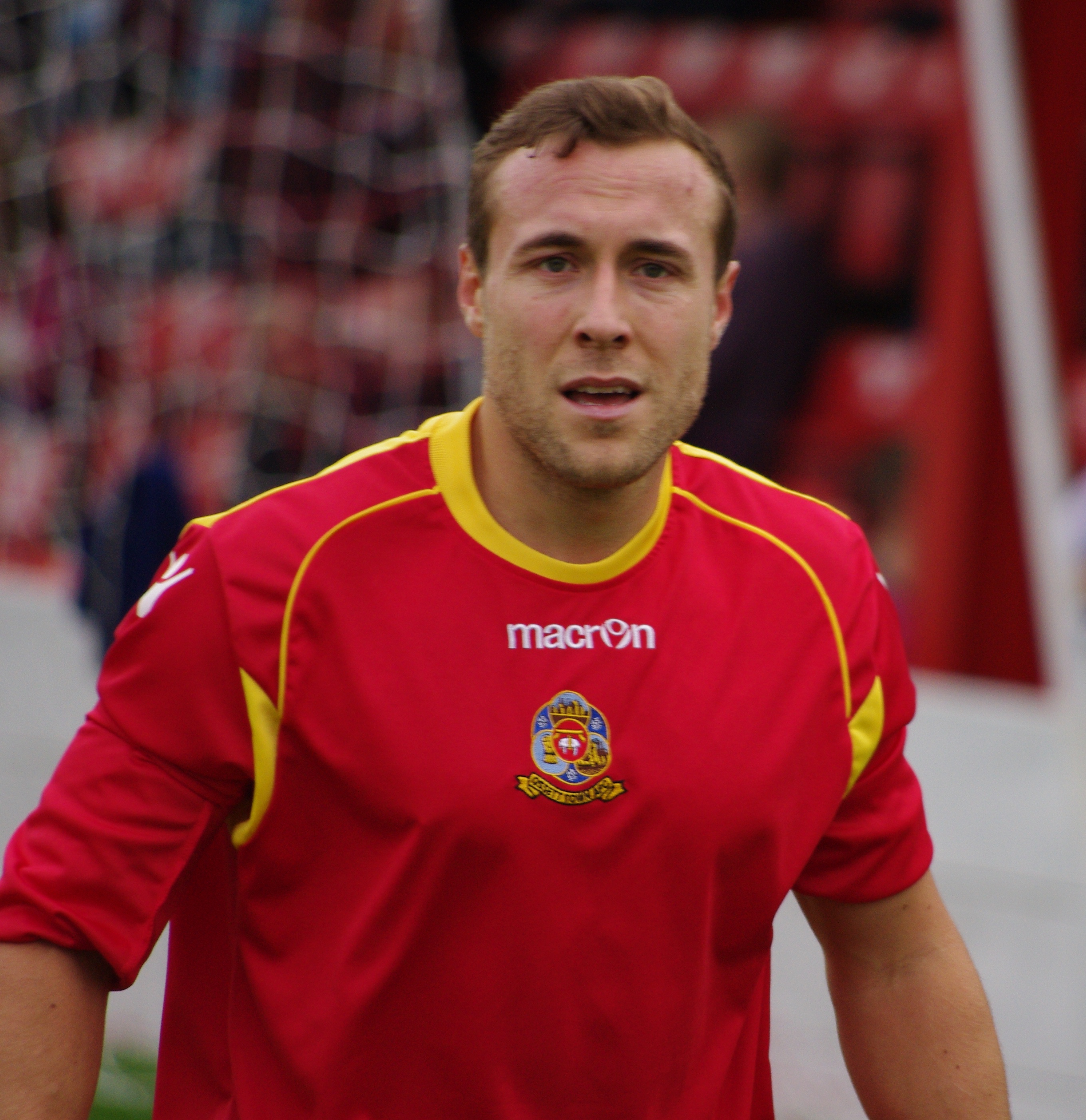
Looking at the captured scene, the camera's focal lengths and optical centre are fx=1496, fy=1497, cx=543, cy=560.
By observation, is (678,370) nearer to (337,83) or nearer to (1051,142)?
(1051,142)

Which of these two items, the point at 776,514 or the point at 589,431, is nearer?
the point at 589,431

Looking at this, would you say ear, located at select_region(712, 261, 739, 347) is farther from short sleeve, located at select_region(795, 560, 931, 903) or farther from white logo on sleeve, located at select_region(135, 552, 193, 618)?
white logo on sleeve, located at select_region(135, 552, 193, 618)

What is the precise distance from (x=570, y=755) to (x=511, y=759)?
0.22 feet

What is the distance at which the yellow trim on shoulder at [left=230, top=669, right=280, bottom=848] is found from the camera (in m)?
1.61

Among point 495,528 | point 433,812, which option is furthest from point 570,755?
point 495,528

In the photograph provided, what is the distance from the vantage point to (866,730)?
1.82 meters

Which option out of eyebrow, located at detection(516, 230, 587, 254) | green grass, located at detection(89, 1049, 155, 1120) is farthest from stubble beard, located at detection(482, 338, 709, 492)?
green grass, located at detection(89, 1049, 155, 1120)

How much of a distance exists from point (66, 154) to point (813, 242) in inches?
103

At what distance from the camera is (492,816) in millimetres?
1606

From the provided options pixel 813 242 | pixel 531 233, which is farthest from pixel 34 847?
pixel 813 242

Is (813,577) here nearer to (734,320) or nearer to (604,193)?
(604,193)

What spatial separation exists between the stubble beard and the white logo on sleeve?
1.32ft

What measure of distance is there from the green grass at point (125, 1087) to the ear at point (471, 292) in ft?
9.98

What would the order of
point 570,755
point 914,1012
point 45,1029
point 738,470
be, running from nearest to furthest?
point 45,1029
point 570,755
point 914,1012
point 738,470
